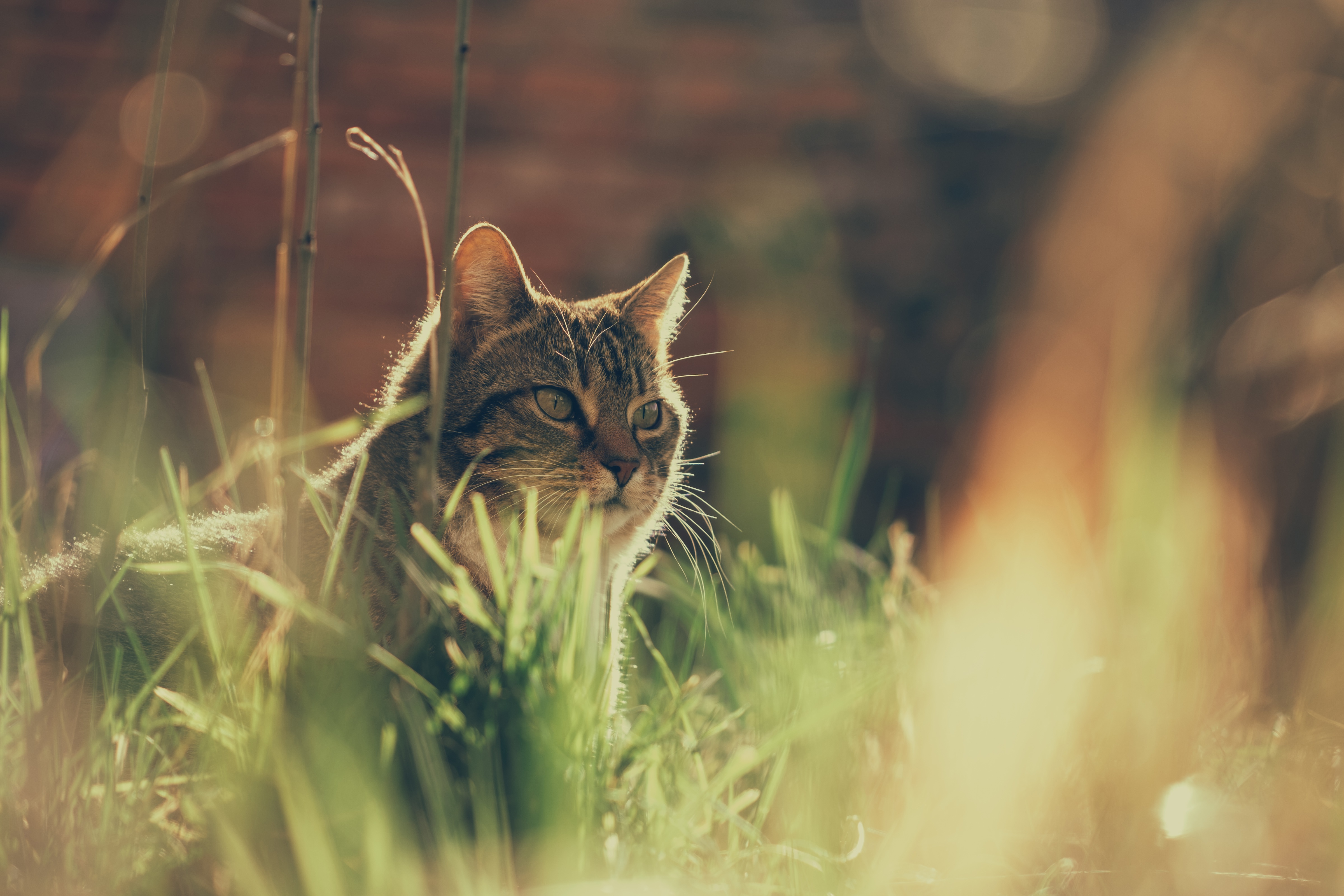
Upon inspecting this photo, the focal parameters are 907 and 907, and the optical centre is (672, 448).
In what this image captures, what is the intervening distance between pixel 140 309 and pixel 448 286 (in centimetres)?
37

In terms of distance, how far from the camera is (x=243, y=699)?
926 mm

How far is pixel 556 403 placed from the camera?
154 centimetres

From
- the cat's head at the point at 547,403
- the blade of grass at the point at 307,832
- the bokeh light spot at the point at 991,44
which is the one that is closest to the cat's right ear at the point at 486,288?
the cat's head at the point at 547,403

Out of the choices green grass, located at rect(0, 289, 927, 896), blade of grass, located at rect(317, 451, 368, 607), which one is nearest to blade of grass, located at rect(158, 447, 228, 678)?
green grass, located at rect(0, 289, 927, 896)

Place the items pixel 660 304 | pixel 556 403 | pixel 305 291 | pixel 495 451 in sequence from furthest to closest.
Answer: pixel 660 304 < pixel 556 403 < pixel 495 451 < pixel 305 291

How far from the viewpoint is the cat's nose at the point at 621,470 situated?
4.93 ft

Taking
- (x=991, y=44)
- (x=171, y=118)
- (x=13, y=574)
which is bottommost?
(x=13, y=574)

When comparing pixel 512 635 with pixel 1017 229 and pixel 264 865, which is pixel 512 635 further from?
pixel 1017 229

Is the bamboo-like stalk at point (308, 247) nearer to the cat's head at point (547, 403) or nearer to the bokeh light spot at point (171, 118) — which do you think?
the cat's head at point (547, 403)

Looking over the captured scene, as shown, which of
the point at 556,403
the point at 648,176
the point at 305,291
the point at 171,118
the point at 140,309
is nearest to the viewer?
the point at 305,291

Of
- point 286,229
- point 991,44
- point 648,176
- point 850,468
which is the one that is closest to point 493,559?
point 286,229

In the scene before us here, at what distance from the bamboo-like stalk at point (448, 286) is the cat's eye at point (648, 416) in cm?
69

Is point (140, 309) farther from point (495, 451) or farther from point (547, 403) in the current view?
point (547, 403)

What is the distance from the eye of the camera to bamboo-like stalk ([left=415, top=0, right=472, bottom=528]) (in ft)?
2.98
